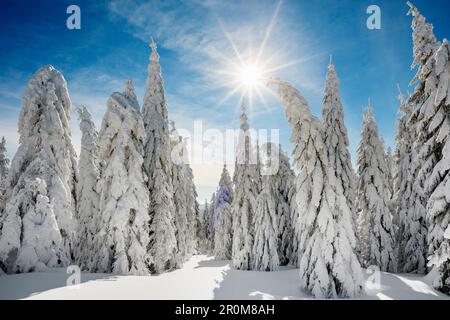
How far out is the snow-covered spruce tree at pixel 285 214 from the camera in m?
27.8

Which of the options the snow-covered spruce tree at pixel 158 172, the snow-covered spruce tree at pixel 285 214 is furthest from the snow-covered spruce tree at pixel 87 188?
the snow-covered spruce tree at pixel 285 214

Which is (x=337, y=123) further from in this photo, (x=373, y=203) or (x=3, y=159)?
(x=3, y=159)

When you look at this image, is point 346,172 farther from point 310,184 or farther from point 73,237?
point 73,237

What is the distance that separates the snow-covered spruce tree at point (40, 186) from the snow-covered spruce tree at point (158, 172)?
17.7 feet

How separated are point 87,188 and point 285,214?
691 inches

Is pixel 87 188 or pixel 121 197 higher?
pixel 87 188

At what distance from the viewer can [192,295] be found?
439 inches

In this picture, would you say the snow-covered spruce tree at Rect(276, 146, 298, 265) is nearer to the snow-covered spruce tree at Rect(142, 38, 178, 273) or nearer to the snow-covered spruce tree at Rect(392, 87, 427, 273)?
the snow-covered spruce tree at Rect(392, 87, 427, 273)

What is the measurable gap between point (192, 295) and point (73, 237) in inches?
440

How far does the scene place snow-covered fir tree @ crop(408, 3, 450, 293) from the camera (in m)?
11.9

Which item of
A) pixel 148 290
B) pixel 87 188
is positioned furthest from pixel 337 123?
pixel 87 188

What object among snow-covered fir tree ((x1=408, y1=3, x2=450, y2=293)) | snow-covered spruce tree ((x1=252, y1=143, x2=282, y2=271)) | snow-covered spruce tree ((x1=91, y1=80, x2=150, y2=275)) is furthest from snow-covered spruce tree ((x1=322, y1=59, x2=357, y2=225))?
snow-covered spruce tree ((x1=91, y1=80, x2=150, y2=275))

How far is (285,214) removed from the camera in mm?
27969
